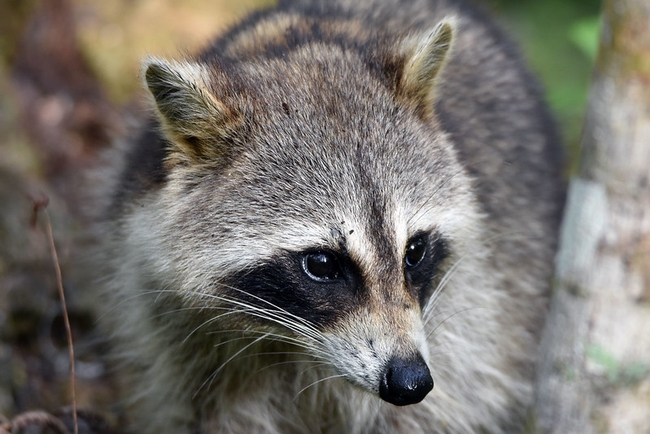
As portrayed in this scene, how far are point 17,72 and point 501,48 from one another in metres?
3.18

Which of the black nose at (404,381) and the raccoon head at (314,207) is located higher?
the raccoon head at (314,207)

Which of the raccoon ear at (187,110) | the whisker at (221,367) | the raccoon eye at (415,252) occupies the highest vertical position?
the raccoon ear at (187,110)

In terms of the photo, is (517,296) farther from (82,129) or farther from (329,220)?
(82,129)

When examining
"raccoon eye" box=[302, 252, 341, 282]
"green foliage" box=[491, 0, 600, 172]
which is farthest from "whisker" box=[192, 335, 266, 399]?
"green foliage" box=[491, 0, 600, 172]

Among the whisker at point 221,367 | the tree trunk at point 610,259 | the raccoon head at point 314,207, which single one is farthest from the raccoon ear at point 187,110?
the tree trunk at point 610,259

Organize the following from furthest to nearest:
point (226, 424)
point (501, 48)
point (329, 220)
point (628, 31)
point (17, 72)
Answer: point (17, 72), point (501, 48), point (226, 424), point (329, 220), point (628, 31)

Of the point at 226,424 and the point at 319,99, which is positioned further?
the point at 226,424

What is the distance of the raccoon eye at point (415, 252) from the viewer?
115 inches

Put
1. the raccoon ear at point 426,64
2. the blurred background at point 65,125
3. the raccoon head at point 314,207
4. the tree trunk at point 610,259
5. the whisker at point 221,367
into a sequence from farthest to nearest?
the blurred background at point 65,125
the raccoon ear at point 426,64
the whisker at point 221,367
the raccoon head at point 314,207
the tree trunk at point 610,259

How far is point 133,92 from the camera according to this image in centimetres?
571

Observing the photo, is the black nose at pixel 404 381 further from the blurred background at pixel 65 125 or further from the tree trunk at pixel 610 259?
the blurred background at pixel 65 125

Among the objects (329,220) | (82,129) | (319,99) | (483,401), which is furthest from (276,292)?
(82,129)

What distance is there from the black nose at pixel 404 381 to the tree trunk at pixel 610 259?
50cm

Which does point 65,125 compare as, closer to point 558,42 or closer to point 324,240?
point 324,240
